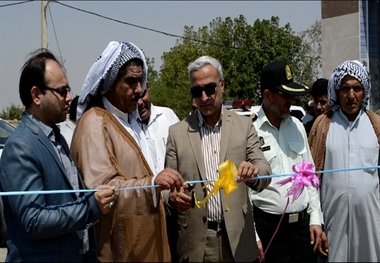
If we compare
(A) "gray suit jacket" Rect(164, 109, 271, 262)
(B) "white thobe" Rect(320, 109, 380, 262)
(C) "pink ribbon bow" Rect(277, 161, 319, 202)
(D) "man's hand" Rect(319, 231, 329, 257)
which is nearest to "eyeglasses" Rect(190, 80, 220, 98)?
(A) "gray suit jacket" Rect(164, 109, 271, 262)

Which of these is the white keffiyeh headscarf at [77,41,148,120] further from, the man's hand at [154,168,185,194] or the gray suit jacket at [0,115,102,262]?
the man's hand at [154,168,185,194]

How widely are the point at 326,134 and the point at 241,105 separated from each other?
8339 millimetres

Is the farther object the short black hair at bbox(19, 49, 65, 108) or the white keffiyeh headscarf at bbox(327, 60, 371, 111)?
the white keffiyeh headscarf at bbox(327, 60, 371, 111)

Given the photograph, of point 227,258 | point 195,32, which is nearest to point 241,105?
point 227,258

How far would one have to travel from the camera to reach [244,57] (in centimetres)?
3100

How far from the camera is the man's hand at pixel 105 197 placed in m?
2.46

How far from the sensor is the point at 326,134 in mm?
3891

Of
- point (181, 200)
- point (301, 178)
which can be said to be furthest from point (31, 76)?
point (301, 178)

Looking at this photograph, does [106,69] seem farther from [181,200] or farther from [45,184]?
[181,200]

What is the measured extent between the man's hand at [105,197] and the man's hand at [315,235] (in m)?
1.77

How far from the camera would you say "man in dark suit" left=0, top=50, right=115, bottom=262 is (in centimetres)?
237

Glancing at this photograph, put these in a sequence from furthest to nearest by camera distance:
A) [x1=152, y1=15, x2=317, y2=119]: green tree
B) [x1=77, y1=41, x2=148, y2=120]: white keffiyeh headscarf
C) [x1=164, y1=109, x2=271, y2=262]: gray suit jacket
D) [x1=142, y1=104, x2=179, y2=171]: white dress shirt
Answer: [x1=152, y1=15, x2=317, y2=119]: green tree
[x1=142, y1=104, x2=179, y2=171]: white dress shirt
[x1=164, y1=109, x2=271, y2=262]: gray suit jacket
[x1=77, y1=41, x2=148, y2=120]: white keffiyeh headscarf

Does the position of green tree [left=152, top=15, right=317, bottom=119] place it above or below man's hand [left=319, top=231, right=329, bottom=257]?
above

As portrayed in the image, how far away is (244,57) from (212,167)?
28.2 meters
